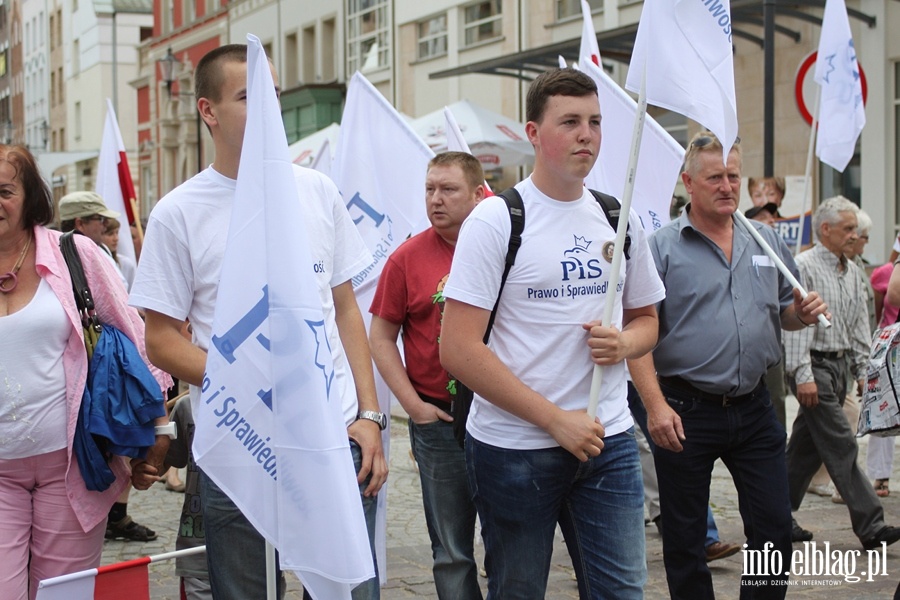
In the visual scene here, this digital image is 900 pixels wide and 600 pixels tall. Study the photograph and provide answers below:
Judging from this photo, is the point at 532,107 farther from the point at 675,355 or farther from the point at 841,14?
the point at 841,14

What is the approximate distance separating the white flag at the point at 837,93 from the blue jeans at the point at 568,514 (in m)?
5.22

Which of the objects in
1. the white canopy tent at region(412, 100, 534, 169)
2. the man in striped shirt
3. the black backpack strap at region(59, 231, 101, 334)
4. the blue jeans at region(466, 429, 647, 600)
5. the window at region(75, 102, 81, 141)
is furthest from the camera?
the window at region(75, 102, 81, 141)

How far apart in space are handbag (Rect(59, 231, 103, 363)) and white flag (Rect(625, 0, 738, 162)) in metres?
1.77

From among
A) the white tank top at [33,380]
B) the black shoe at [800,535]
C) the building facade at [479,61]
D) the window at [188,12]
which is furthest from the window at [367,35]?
the white tank top at [33,380]

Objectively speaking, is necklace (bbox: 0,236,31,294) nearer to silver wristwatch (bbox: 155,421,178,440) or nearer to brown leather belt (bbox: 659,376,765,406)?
silver wristwatch (bbox: 155,421,178,440)

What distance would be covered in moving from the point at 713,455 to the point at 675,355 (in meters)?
0.41

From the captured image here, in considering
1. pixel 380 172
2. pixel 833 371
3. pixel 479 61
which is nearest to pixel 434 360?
pixel 380 172

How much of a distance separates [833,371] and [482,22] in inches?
849

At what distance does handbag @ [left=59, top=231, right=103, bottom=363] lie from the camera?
396 cm

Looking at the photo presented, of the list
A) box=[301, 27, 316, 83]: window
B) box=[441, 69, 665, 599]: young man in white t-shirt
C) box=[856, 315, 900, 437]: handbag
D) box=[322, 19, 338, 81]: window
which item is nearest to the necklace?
box=[441, 69, 665, 599]: young man in white t-shirt

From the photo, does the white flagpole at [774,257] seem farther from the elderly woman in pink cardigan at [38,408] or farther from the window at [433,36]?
the window at [433,36]

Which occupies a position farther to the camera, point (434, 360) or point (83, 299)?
point (434, 360)

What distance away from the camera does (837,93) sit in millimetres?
8727

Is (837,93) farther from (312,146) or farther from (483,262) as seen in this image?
(312,146)
